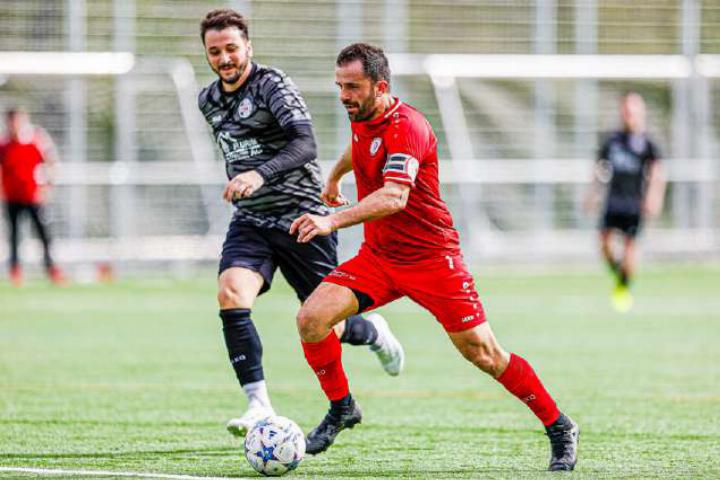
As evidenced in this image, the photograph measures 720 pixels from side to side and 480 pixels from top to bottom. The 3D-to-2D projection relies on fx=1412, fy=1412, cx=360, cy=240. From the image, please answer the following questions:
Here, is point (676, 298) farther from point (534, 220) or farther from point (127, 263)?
point (127, 263)

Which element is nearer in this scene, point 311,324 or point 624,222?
point 311,324

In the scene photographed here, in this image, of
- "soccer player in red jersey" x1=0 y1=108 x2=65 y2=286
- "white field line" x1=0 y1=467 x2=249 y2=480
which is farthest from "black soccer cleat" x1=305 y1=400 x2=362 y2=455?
"soccer player in red jersey" x1=0 y1=108 x2=65 y2=286

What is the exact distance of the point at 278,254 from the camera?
7480mm

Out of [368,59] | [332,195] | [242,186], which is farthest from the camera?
[332,195]

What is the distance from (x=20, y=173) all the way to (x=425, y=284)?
14.1m

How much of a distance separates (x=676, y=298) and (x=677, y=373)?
7304mm

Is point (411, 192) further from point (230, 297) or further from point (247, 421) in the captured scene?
point (247, 421)

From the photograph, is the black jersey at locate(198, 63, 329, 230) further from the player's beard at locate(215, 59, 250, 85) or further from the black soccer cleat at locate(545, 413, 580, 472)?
the black soccer cleat at locate(545, 413, 580, 472)

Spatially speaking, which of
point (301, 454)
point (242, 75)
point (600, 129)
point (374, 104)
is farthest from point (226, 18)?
point (600, 129)

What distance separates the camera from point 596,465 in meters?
6.32

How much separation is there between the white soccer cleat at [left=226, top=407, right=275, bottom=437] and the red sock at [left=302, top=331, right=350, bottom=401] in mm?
315

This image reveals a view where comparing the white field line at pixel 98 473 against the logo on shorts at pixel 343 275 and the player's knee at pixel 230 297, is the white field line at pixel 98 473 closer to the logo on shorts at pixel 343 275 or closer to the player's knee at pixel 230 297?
the logo on shorts at pixel 343 275

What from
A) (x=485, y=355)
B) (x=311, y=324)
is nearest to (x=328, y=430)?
(x=311, y=324)

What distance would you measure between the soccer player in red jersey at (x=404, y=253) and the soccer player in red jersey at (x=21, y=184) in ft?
44.6
